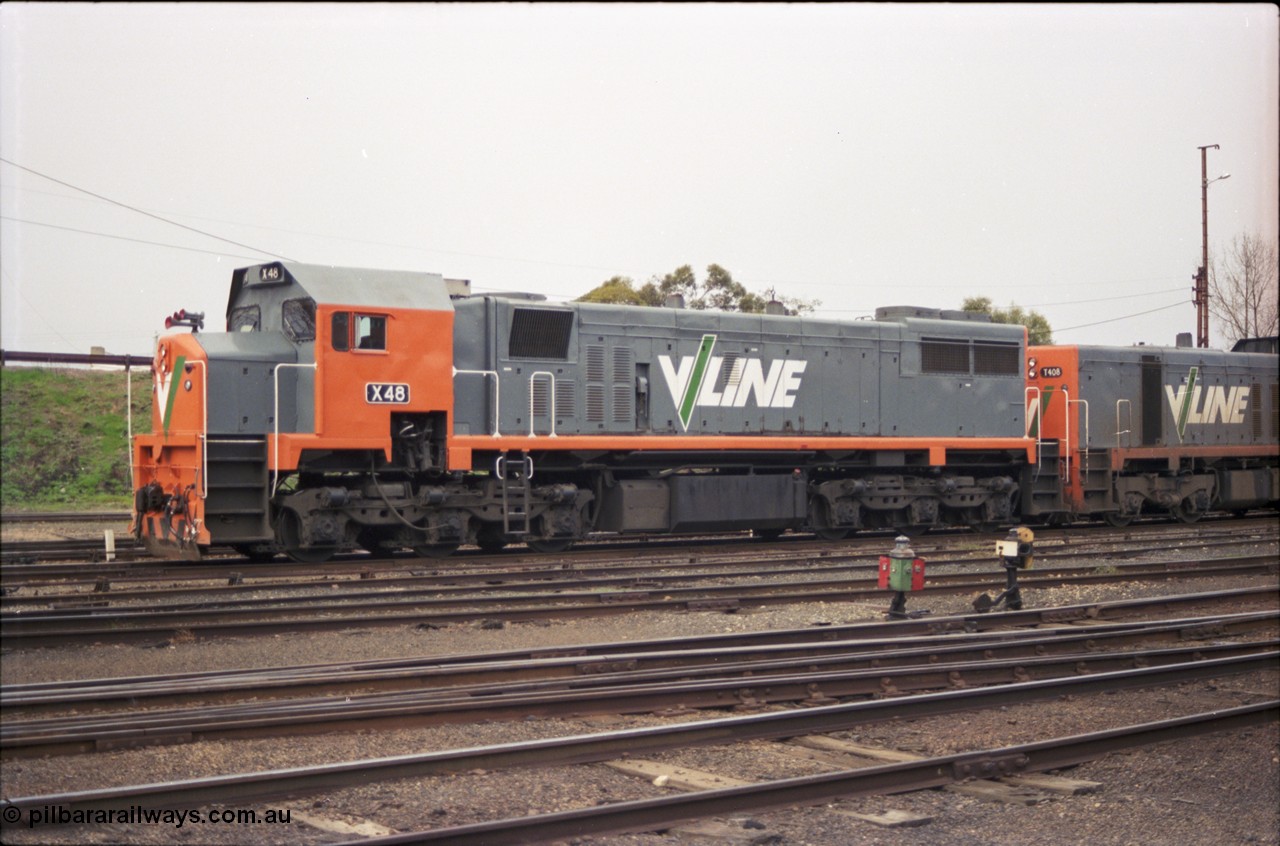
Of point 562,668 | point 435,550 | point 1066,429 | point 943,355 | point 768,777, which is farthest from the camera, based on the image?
point 1066,429

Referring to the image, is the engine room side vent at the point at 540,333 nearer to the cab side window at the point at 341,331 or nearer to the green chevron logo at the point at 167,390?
the cab side window at the point at 341,331

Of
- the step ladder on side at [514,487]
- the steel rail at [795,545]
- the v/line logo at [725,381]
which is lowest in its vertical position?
the steel rail at [795,545]

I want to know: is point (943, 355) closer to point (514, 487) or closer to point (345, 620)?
point (514, 487)

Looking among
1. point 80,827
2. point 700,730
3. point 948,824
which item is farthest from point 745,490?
point 80,827

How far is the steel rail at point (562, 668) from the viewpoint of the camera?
7.22 metres

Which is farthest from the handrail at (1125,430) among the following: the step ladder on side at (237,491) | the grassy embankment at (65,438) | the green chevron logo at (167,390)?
the grassy embankment at (65,438)

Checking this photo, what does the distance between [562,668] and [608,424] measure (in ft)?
25.4

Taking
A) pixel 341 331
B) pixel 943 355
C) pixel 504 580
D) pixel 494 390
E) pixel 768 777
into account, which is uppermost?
pixel 943 355

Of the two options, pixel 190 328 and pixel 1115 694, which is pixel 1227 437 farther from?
pixel 190 328

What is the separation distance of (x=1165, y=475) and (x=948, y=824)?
18954mm

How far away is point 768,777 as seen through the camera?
6203mm

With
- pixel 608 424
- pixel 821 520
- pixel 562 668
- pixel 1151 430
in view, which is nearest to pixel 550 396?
pixel 608 424

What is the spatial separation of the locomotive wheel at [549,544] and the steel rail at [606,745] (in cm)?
846

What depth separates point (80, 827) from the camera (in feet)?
16.0
